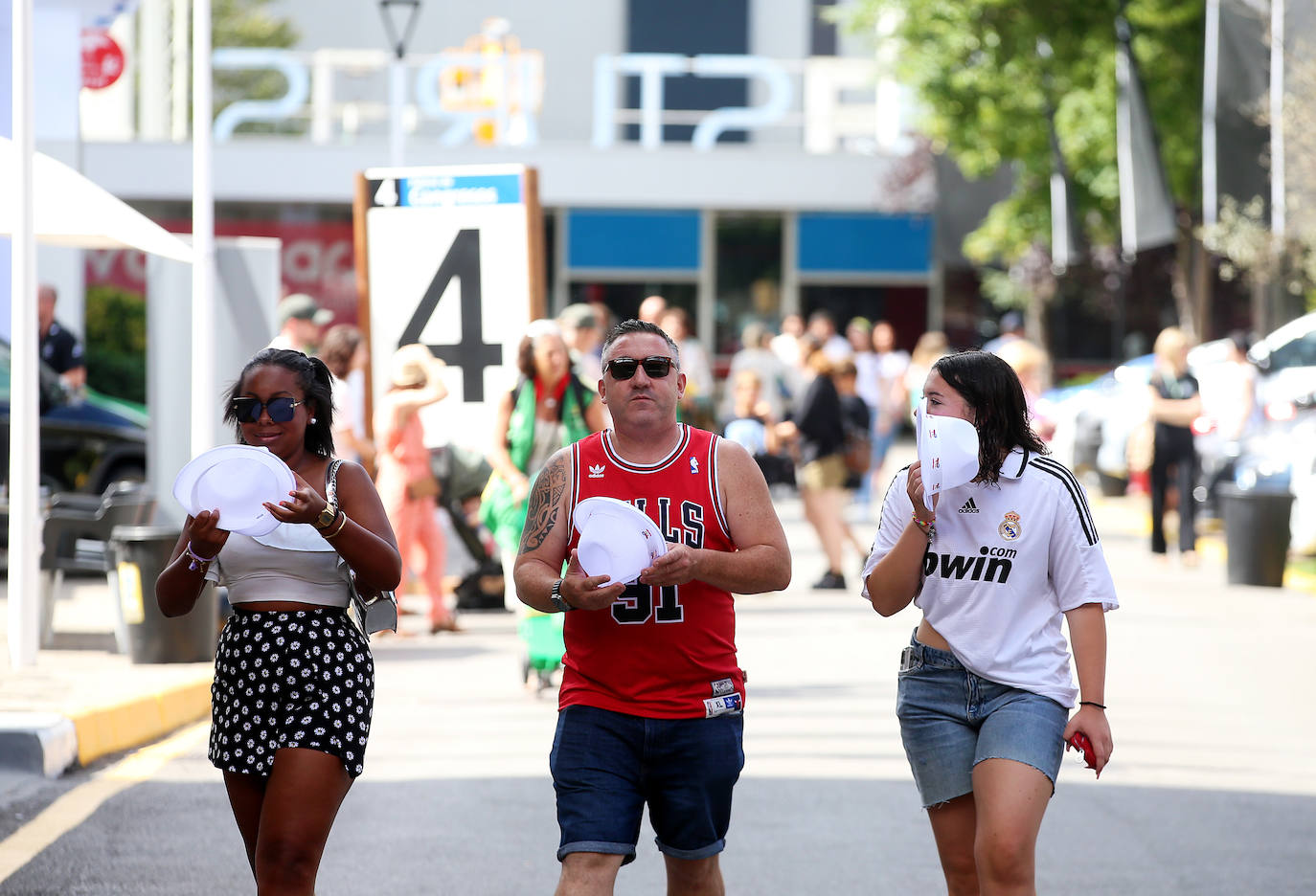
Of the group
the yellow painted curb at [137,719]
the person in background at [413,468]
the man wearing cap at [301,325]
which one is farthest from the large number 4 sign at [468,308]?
the yellow painted curb at [137,719]

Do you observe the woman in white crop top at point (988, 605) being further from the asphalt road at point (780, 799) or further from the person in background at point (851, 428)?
the person in background at point (851, 428)

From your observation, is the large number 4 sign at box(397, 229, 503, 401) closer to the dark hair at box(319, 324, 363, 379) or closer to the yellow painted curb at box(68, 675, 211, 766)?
the dark hair at box(319, 324, 363, 379)

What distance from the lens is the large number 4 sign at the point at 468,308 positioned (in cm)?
1148

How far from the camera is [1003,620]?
4562mm

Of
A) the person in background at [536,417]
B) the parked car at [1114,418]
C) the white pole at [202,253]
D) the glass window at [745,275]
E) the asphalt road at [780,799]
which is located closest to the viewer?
the asphalt road at [780,799]

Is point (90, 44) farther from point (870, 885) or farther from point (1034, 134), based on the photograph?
point (870, 885)

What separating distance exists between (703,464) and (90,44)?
74.5 ft

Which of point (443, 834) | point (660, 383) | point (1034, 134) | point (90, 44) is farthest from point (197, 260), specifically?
point (1034, 134)

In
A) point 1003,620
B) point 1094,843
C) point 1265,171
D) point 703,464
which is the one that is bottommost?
point 1094,843

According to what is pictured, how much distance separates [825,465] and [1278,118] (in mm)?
6782

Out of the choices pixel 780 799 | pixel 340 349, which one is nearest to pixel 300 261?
pixel 340 349

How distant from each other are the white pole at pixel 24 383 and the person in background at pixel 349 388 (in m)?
2.07

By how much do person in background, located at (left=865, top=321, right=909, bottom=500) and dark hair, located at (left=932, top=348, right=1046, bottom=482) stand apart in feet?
53.2

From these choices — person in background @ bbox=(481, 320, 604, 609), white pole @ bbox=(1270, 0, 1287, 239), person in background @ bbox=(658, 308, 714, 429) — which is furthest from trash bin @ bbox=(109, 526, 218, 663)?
white pole @ bbox=(1270, 0, 1287, 239)
